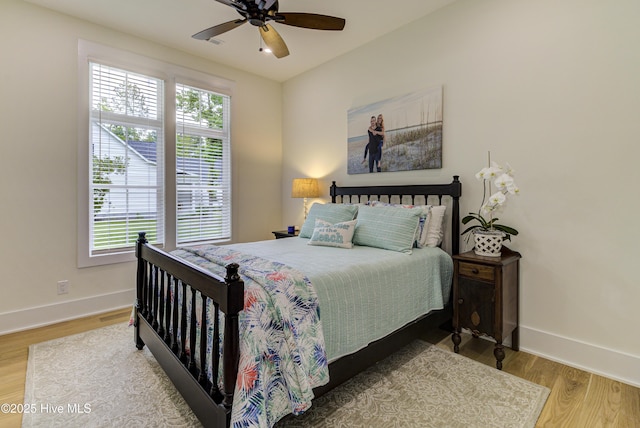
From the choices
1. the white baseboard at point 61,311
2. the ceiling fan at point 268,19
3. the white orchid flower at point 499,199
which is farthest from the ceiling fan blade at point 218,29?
the white baseboard at point 61,311

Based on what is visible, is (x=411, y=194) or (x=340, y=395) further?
(x=411, y=194)

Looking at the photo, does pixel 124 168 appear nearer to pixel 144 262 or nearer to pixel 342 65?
pixel 144 262

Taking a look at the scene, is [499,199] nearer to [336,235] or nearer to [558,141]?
[558,141]

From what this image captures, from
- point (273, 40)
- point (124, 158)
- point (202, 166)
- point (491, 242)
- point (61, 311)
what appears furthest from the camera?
point (202, 166)

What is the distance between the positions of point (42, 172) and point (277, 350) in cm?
299

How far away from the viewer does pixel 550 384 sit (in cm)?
195

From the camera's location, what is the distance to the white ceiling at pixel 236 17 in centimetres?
277

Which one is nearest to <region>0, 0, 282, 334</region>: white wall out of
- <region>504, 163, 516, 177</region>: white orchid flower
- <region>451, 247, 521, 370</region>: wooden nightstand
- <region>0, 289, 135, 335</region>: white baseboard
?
<region>0, 289, 135, 335</region>: white baseboard

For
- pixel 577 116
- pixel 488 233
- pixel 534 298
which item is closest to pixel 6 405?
pixel 488 233

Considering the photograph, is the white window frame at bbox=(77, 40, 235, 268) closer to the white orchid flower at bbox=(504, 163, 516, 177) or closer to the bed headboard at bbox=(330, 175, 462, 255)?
the bed headboard at bbox=(330, 175, 462, 255)

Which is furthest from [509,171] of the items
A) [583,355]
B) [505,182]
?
[583,355]

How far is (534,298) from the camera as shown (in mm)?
2363

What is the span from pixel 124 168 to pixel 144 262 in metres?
1.48

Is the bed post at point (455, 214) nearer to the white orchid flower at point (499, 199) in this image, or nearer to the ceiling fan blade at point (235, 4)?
the white orchid flower at point (499, 199)
